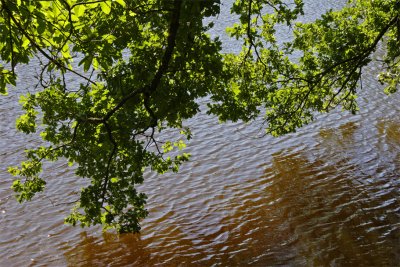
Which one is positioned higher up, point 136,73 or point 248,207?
point 136,73

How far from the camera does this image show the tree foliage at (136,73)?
5.15m

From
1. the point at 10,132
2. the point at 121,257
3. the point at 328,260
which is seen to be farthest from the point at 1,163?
the point at 328,260

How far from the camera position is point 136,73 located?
22.3ft

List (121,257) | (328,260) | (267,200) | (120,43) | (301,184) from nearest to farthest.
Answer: (120,43) → (328,260) → (121,257) → (267,200) → (301,184)

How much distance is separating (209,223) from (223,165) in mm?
3372

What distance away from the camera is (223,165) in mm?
14539

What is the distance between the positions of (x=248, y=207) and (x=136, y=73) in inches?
251

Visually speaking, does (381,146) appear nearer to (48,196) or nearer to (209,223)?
(209,223)

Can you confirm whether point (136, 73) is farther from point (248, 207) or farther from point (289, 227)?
point (248, 207)

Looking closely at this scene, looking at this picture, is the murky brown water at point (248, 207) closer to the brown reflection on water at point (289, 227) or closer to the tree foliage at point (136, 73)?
the brown reflection on water at point (289, 227)

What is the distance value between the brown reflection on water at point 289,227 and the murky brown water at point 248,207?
0.08 feet

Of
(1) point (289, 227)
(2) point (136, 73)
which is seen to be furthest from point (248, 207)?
(2) point (136, 73)

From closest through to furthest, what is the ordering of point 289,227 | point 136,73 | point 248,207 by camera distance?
point 136,73 → point 289,227 → point 248,207

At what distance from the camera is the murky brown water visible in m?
10.1
